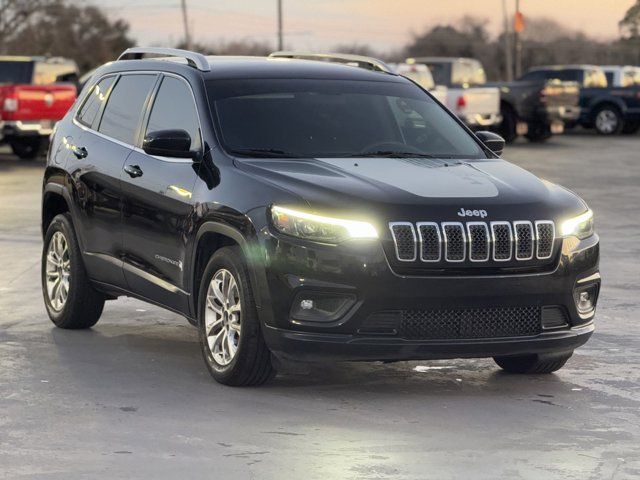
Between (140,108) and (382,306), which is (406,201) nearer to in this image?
(382,306)

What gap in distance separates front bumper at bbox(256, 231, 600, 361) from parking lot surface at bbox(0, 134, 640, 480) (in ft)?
0.92

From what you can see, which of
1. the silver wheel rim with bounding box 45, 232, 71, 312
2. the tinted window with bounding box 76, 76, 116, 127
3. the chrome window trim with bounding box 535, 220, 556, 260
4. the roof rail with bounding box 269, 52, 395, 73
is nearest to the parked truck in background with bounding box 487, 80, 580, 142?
the roof rail with bounding box 269, 52, 395, 73

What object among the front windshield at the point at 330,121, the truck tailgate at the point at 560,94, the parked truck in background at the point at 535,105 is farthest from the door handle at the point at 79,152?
the truck tailgate at the point at 560,94

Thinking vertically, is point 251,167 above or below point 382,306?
above

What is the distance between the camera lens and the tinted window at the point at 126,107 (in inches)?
364

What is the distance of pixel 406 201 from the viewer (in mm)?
7465

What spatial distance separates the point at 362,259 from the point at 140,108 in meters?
2.47

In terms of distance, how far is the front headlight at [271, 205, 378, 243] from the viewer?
735 centimetres

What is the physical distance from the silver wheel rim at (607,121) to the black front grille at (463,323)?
117 feet

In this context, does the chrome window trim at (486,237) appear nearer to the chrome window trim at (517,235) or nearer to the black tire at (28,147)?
the chrome window trim at (517,235)

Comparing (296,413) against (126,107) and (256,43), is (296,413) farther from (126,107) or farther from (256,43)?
(256,43)

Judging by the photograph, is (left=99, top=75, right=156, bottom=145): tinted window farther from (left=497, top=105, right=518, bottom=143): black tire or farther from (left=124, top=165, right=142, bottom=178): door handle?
(left=497, top=105, right=518, bottom=143): black tire

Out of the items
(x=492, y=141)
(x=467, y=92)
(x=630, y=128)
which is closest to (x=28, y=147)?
(x=467, y=92)

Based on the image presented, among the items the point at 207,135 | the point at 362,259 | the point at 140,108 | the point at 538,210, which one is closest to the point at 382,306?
the point at 362,259
